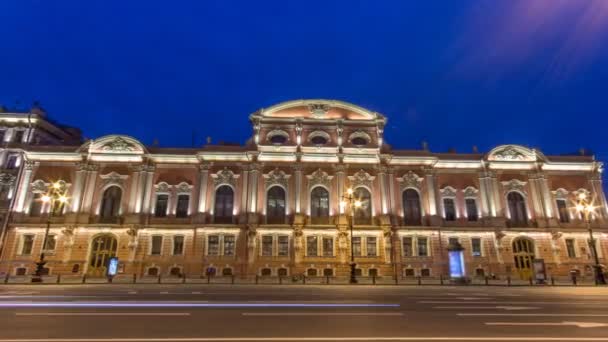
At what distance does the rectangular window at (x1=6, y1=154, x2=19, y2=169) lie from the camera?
38809mm

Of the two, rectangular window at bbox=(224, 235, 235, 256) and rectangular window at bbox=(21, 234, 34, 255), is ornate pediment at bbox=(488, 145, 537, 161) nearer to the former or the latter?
rectangular window at bbox=(224, 235, 235, 256)

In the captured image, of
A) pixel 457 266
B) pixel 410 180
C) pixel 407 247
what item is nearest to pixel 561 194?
pixel 410 180

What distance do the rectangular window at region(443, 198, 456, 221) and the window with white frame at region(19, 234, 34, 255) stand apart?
1738 inches

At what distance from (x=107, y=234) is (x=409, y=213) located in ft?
107

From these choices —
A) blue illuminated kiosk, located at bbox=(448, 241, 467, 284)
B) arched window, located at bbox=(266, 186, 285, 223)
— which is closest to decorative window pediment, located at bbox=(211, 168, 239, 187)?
arched window, located at bbox=(266, 186, 285, 223)

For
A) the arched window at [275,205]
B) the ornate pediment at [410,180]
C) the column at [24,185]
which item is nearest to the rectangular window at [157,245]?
the arched window at [275,205]

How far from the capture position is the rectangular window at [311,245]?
115ft

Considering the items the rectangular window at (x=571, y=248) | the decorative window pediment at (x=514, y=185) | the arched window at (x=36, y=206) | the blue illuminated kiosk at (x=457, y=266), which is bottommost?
the blue illuminated kiosk at (x=457, y=266)

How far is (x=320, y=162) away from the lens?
38.8 metres

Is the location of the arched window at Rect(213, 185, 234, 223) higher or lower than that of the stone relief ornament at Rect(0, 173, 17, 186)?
lower

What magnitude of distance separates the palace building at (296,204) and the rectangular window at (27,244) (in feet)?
0.38

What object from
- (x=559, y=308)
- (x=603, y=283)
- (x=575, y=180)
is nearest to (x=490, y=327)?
(x=559, y=308)

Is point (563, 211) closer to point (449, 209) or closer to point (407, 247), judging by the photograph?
point (449, 209)

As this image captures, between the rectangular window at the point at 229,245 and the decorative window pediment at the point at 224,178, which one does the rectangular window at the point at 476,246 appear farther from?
the decorative window pediment at the point at 224,178
